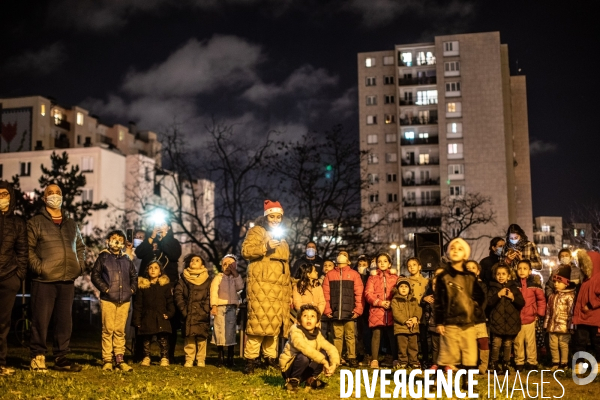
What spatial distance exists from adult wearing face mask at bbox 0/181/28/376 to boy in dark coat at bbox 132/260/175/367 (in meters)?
2.77

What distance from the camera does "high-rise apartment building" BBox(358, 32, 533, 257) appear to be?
85750mm

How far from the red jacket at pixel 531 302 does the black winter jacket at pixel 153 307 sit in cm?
592

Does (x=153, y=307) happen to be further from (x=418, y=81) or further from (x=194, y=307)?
(x=418, y=81)

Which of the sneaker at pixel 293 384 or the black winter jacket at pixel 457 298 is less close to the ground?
the black winter jacket at pixel 457 298

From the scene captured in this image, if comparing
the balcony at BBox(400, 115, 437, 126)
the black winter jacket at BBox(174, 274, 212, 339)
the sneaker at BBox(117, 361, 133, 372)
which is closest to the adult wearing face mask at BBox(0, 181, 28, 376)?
the sneaker at BBox(117, 361, 133, 372)

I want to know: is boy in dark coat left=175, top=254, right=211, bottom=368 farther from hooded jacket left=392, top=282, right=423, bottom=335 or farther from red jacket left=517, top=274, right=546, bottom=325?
red jacket left=517, top=274, right=546, bottom=325

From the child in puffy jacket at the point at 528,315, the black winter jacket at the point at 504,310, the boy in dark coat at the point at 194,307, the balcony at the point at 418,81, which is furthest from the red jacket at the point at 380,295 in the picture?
the balcony at the point at 418,81

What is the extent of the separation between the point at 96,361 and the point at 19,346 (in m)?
5.71

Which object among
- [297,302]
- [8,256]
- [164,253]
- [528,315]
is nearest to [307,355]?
[297,302]

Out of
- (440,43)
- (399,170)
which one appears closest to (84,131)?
(399,170)

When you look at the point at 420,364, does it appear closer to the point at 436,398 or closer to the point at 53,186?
the point at 436,398

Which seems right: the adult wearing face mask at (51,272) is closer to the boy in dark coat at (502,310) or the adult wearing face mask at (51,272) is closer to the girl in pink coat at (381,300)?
the girl in pink coat at (381,300)

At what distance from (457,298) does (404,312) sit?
378 centimetres

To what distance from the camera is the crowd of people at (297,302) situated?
333 inches
